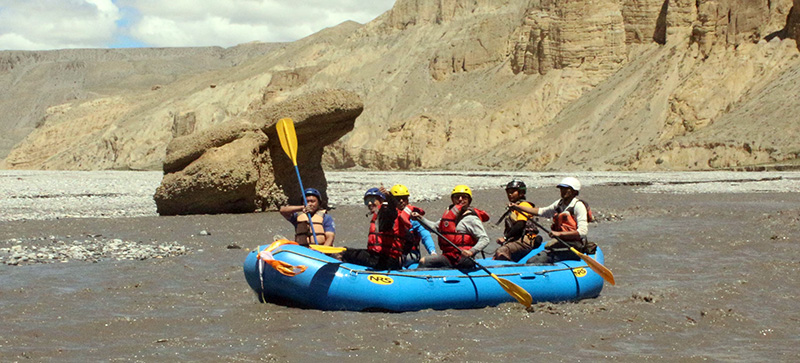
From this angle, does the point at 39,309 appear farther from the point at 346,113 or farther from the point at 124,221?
the point at 346,113

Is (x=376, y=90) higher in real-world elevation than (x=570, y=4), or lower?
lower

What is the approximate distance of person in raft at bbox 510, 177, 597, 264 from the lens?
32.1 ft

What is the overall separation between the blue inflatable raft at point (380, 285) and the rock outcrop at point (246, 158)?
10.1m

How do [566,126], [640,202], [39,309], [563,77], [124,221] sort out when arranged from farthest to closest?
[563,77], [566,126], [640,202], [124,221], [39,309]

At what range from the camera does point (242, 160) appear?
19109 millimetres

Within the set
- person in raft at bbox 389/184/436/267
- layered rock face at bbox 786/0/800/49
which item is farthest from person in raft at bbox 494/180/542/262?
layered rock face at bbox 786/0/800/49

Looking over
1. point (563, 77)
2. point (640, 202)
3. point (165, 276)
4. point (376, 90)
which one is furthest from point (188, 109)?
point (165, 276)

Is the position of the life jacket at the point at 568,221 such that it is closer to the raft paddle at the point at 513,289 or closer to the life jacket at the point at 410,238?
the raft paddle at the point at 513,289

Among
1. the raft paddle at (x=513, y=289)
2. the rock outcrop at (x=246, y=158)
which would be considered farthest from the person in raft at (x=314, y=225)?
the rock outcrop at (x=246, y=158)

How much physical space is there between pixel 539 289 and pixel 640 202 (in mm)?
15006

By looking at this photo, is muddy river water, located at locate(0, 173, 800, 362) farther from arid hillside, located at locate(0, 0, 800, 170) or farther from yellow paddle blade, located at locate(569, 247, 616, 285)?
arid hillside, located at locate(0, 0, 800, 170)

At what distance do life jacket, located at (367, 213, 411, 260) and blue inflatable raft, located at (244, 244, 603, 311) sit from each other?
22cm

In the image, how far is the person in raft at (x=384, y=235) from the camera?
8.99m

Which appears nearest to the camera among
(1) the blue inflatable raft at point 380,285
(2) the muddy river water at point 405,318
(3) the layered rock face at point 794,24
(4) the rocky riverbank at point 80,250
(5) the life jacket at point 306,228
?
(2) the muddy river water at point 405,318
